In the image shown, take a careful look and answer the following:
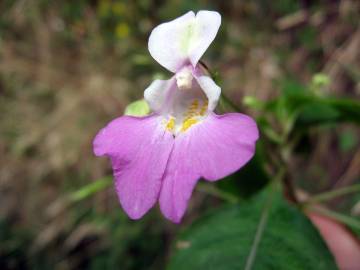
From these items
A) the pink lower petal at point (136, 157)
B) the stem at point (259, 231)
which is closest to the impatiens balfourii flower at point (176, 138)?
the pink lower petal at point (136, 157)

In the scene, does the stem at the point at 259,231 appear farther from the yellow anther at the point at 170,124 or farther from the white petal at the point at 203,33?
the white petal at the point at 203,33

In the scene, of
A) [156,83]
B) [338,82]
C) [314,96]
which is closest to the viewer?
[156,83]

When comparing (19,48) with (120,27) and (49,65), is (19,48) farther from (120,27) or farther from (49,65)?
(120,27)

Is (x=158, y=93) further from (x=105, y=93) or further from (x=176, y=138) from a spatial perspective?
(x=105, y=93)

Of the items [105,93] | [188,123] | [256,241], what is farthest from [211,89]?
[105,93]

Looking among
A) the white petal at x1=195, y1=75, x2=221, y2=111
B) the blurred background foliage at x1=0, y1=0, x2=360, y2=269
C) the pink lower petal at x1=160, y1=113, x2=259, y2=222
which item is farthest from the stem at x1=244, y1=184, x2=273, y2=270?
the blurred background foliage at x1=0, y1=0, x2=360, y2=269

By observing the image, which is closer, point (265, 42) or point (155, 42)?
point (155, 42)

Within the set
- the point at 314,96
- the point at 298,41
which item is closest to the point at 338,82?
the point at 298,41
